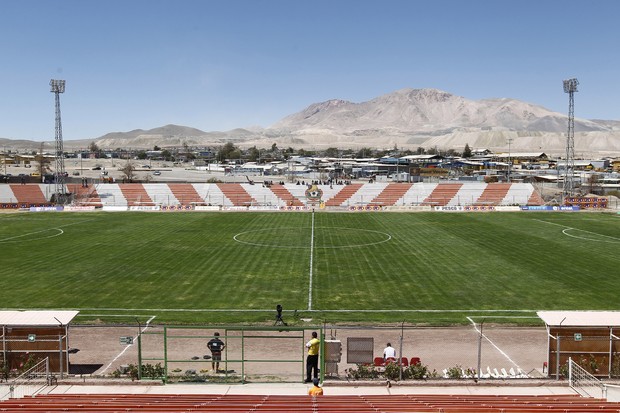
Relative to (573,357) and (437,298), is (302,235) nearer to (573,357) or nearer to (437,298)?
(437,298)

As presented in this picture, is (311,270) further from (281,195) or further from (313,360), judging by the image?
(281,195)

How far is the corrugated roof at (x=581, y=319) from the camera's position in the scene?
2034 centimetres

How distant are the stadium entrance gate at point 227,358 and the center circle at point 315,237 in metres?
26.5

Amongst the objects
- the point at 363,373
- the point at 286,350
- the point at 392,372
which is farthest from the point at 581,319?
the point at 286,350

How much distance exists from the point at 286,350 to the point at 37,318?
978 centimetres

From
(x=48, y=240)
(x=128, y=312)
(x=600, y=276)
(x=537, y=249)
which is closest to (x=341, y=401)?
(x=128, y=312)

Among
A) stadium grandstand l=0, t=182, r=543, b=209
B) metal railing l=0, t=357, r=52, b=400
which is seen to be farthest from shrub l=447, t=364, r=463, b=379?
stadium grandstand l=0, t=182, r=543, b=209

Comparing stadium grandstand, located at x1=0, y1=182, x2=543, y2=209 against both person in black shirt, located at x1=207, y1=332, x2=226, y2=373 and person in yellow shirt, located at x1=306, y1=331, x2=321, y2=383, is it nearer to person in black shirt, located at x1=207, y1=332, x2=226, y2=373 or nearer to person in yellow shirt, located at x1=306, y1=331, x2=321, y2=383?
person in black shirt, located at x1=207, y1=332, x2=226, y2=373

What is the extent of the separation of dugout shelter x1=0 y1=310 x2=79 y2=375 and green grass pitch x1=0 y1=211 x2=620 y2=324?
335 inches

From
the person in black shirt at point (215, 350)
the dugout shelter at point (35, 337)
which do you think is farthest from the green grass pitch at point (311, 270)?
the dugout shelter at point (35, 337)

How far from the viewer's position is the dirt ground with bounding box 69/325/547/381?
72.8 feet

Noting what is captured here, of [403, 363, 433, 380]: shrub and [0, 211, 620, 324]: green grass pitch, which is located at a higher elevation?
[403, 363, 433, 380]: shrub

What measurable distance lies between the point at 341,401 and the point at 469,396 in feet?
13.7

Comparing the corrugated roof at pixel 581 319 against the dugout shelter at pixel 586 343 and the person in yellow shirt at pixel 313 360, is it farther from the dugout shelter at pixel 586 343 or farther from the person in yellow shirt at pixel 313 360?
the person in yellow shirt at pixel 313 360
